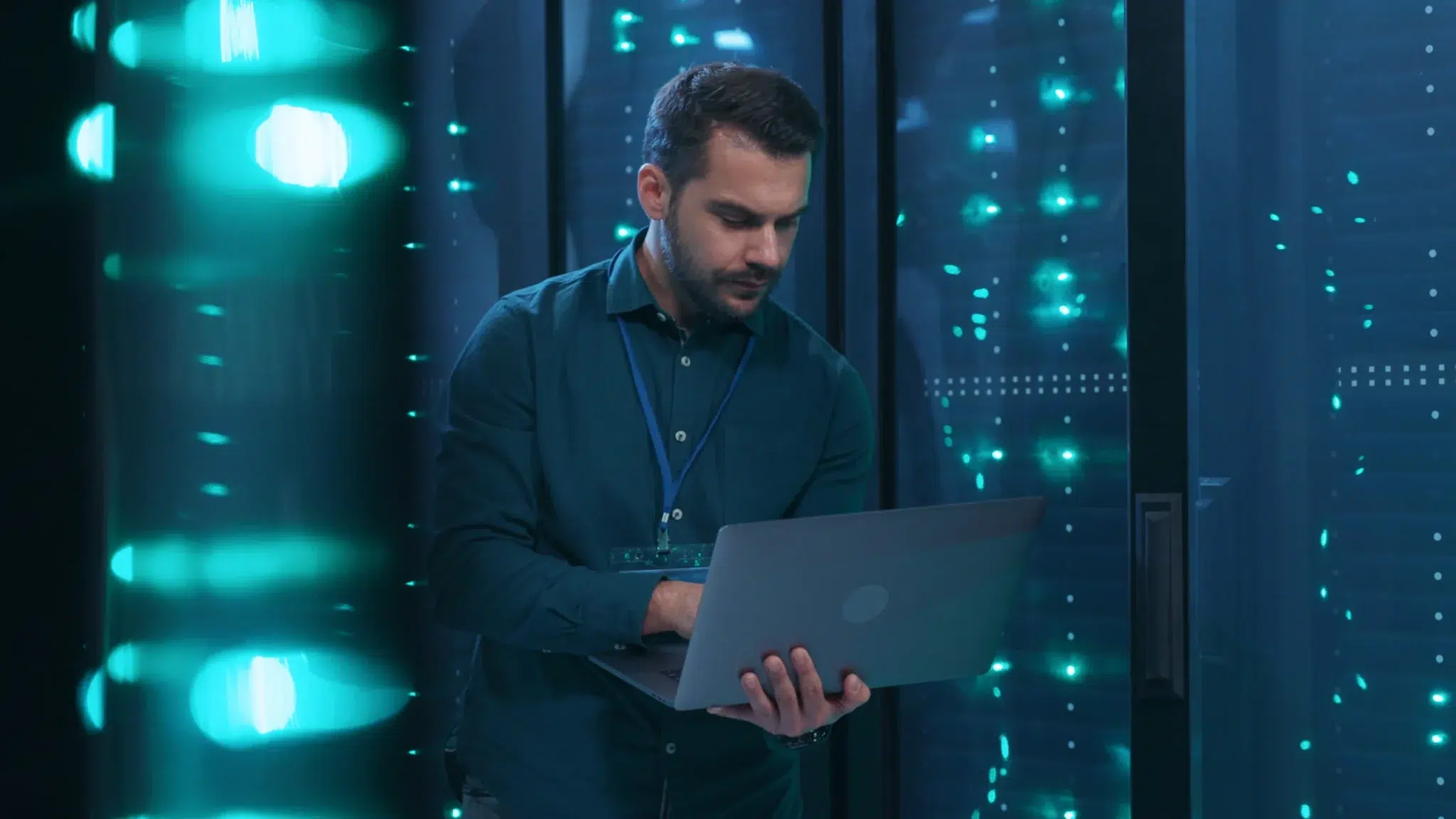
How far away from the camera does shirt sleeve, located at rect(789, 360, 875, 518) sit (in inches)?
64.4

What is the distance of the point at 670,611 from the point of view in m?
1.37

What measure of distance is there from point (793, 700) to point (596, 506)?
0.42 m

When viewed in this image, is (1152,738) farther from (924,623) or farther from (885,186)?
(885,186)

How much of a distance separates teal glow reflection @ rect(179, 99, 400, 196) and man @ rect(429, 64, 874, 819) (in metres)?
0.85

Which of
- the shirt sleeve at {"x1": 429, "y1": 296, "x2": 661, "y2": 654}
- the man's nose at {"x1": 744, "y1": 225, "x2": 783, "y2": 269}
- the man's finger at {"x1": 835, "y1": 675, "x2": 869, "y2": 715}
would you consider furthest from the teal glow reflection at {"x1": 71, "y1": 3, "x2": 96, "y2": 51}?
the man's finger at {"x1": 835, "y1": 675, "x2": 869, "y2": 715}

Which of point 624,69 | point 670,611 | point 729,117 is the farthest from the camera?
point 624,69

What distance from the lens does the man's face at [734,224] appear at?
1.50 metres

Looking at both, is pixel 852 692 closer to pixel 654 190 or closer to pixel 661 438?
pixel 661 438

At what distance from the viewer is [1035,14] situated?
224 cm

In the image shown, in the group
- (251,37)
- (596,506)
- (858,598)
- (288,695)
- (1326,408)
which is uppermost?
(251,37)

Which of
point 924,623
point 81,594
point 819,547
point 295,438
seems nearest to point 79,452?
point 81,594

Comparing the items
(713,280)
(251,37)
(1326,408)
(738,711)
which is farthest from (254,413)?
(1326,408)

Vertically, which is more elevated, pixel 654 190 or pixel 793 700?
pixel 654 190

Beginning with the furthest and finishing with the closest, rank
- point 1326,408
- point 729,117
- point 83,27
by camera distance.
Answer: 1. point 1326,408
2. point 729,117
3. point 83,27
